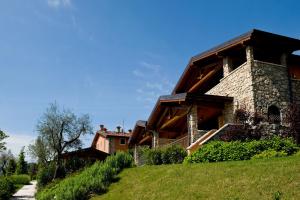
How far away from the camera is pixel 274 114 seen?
2034 cm

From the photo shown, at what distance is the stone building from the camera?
19.9m

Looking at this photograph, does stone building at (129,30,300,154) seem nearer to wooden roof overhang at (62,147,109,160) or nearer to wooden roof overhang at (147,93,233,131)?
wooden roof overhang at (147,93,233,131)

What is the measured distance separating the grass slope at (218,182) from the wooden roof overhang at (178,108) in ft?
17.0

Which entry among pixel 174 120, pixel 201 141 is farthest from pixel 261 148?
pixel 174 120

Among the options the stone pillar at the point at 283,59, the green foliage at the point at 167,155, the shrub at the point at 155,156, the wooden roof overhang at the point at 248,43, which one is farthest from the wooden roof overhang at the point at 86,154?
the stone pillar at the point at 283,59

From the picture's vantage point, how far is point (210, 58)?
24484 mm

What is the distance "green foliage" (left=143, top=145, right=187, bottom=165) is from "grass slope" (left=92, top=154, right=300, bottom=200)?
2.20 m

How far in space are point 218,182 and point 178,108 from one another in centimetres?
989

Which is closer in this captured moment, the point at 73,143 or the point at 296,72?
the point at 296,72

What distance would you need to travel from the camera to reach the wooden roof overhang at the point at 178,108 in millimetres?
20444

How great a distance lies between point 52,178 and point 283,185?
31.0 metres

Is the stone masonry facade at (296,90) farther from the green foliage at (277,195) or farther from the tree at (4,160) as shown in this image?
the tree at (4,160)

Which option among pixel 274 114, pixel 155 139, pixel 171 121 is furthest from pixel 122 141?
pixel 274 114

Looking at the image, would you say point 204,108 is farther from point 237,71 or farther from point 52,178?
point 52,178
